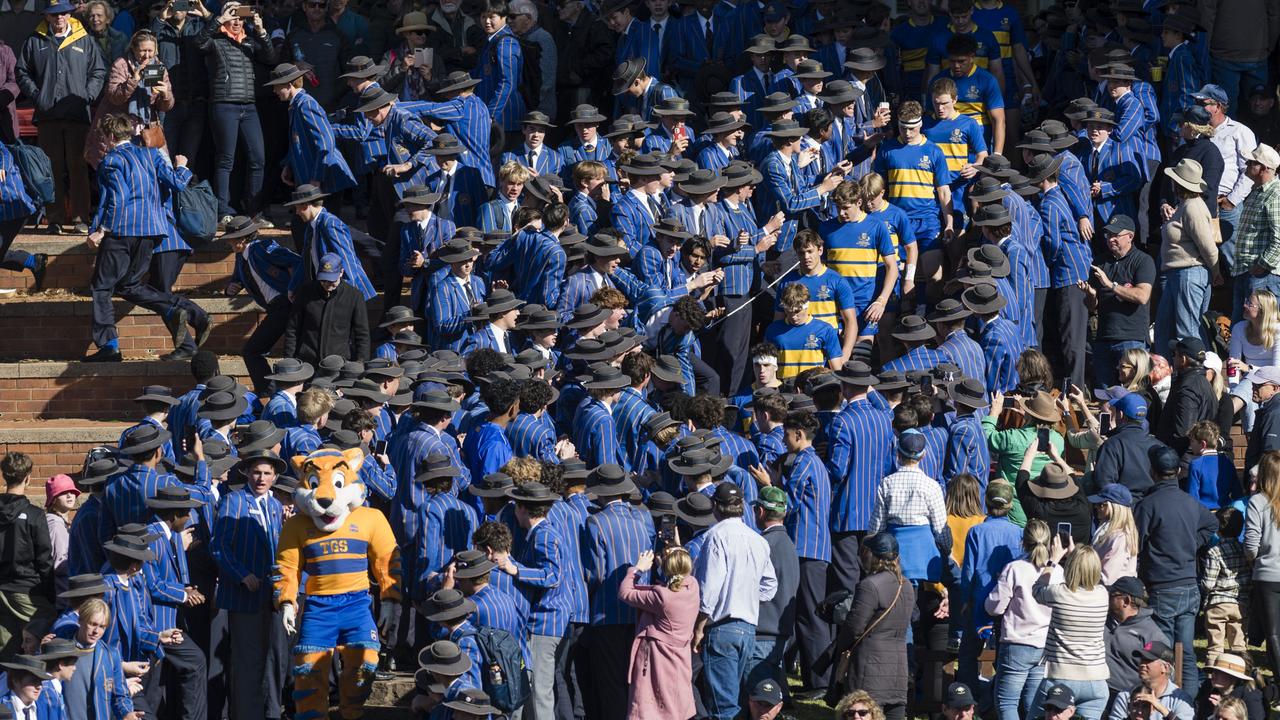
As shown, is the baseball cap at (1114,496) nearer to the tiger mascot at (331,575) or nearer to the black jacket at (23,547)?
the tiger mascot at (331,575)

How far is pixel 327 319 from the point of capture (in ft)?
45.2

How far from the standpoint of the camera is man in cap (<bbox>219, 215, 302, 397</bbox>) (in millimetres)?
14234

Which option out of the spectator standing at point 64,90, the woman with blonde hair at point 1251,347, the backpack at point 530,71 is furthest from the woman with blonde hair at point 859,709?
the spectator standing at point 64,90

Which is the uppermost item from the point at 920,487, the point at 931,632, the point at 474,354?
the point at 474,354

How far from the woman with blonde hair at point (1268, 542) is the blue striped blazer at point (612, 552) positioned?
3858 mm

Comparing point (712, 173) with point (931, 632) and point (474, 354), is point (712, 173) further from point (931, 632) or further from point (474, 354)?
point (931, 632)

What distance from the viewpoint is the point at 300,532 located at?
1108 cm

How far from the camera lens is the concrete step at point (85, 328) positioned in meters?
15.8

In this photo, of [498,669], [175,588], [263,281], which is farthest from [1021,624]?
[263,281]

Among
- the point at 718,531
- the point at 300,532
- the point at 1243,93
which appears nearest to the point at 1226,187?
the point at 1243,93

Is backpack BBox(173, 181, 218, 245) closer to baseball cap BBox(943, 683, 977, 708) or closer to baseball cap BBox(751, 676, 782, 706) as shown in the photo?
baseball cap BBox(751, 676, 782, 706)

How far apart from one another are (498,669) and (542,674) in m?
0.54

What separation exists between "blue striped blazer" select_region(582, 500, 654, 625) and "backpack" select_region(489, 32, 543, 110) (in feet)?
21.4

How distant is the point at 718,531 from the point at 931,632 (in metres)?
1.66
